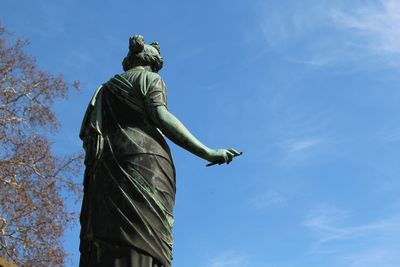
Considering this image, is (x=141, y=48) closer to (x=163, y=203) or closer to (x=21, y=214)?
(x=163, y=203)

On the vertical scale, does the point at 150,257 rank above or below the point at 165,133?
below

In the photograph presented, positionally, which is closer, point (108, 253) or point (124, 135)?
point (108, 253)

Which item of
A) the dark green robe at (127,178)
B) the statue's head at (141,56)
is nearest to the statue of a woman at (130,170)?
the dark green robe at (127,178)

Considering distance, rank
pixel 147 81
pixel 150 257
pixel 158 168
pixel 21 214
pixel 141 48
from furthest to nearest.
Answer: pixel 21 214 < pixel 141 48 < pixel 147 81 < pixel 158 168 < pixel 150 257

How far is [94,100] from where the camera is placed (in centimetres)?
555

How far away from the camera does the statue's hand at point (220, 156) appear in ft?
16.9

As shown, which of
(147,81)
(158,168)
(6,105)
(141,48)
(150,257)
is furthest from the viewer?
(6,105)

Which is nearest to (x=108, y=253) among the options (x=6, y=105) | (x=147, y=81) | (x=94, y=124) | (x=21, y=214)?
(x=94, y=124)

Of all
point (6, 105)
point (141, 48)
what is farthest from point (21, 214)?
point (141, 48)

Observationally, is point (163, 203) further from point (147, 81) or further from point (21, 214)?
point (21, 214)

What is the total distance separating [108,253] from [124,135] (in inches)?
35.1

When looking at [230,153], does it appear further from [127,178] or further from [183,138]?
[127,178]

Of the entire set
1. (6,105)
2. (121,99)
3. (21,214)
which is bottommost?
(121,99)

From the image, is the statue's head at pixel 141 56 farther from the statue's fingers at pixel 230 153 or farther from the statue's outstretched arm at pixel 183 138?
the statue's fingers at pixel 230 153
